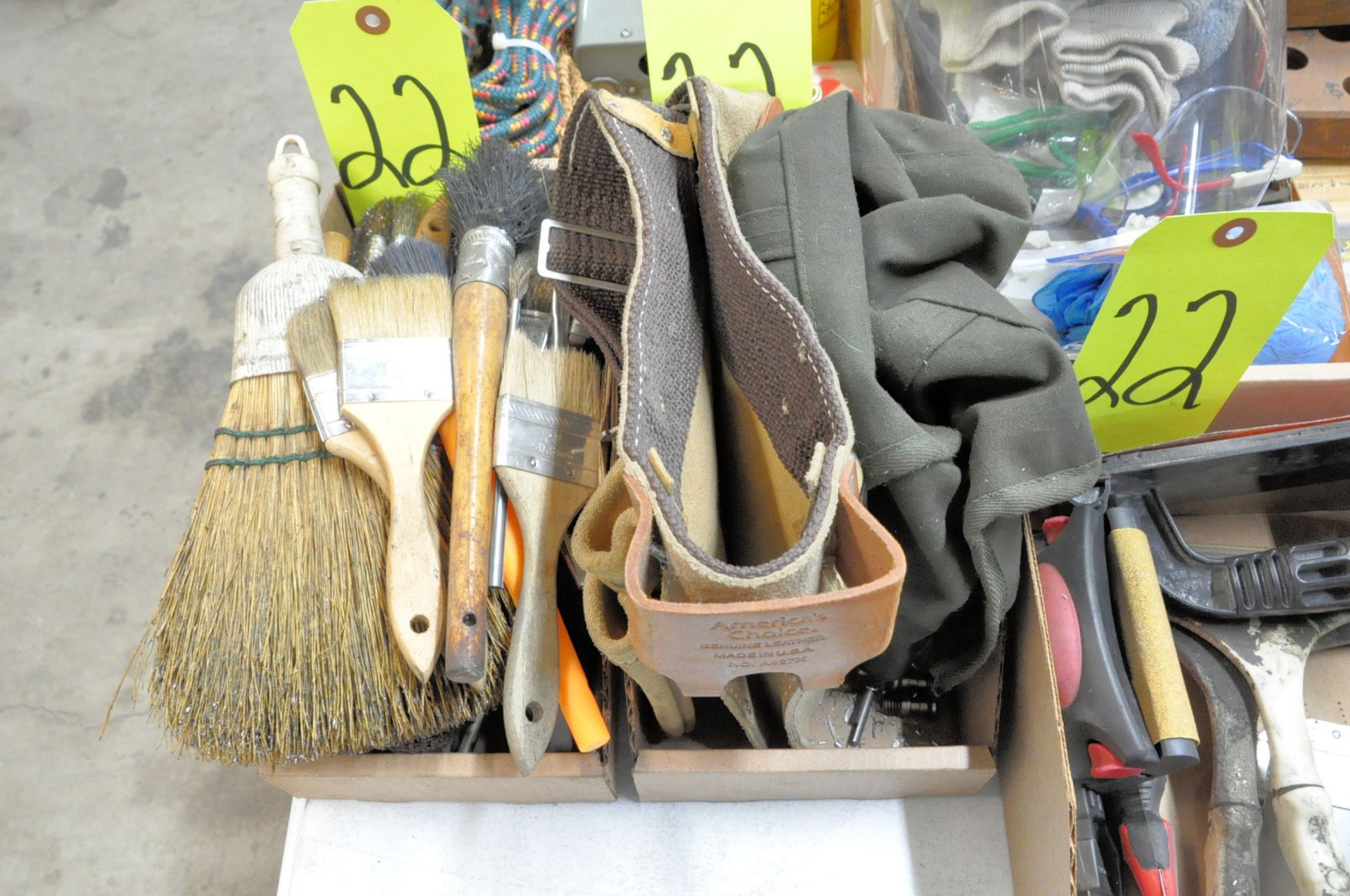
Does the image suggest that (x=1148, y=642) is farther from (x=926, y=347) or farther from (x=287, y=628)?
(x=287, y=628)

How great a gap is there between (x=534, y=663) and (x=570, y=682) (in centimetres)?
4

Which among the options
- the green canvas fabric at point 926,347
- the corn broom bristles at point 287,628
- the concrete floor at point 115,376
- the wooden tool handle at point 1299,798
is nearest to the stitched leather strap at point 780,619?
the green canvas fabric at point 926,347

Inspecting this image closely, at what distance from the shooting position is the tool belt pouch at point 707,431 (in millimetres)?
396

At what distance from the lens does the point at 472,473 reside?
0.62 metres

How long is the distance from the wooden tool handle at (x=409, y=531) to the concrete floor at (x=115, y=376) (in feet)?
2.49

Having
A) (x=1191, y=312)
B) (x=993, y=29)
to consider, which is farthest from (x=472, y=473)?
(x=993, y=29)

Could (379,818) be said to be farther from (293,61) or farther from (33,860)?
(293,61)

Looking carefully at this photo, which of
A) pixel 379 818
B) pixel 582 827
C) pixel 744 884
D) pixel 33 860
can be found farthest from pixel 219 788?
pixel 744 884

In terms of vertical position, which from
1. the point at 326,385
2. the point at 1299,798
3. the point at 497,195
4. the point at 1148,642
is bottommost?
the point at 1299,798

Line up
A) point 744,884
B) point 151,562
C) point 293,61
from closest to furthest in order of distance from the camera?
1. point 744,884
2. point 151,562
3. point 293,61

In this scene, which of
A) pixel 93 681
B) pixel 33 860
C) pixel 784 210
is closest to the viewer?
pixel 784 210

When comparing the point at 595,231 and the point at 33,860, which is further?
the point at 33,860

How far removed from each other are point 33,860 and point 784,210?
48.9 inches

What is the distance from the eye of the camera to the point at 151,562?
1389 mm
